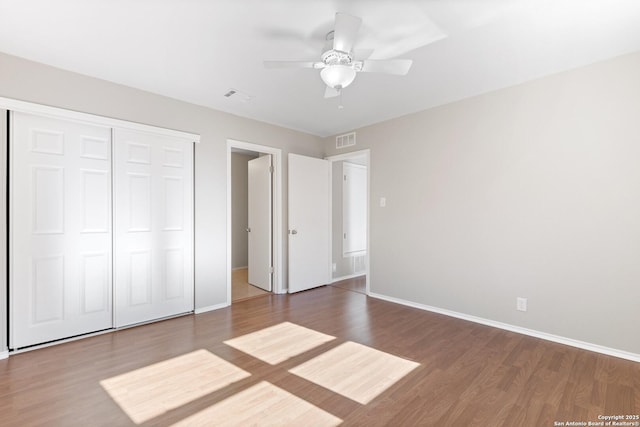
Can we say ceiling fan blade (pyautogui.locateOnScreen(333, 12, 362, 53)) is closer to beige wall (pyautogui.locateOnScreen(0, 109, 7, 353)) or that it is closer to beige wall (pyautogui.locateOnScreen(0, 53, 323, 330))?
beige wall (pyautogui.locateOnScreen(0, 53, 323, 330))

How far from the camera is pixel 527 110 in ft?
9.45

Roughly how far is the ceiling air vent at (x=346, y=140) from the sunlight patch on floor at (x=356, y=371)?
119 inches

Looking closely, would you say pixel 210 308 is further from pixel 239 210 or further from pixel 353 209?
pixel 239 210

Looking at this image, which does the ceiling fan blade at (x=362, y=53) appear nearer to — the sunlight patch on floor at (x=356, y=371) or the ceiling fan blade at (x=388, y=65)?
the ceiling fan blade at (x=388, y=65)

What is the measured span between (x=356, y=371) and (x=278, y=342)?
83 centimetres

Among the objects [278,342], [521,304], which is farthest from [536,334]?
[278,342]

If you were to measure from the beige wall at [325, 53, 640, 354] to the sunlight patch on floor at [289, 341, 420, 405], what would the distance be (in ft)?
4.77

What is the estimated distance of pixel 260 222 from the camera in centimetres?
459

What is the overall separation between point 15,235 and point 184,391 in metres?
1.97

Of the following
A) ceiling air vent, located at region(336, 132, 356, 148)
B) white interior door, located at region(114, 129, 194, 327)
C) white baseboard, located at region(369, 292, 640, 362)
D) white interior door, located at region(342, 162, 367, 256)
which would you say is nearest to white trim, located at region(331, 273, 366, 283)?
white interior door, located at region(342, 162, 367, 256)

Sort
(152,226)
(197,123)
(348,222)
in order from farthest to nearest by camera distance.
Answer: (348,222) < (197,123) < (152,226)

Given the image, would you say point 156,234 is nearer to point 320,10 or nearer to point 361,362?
point 361,362

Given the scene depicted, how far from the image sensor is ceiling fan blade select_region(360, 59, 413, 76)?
2027 mm

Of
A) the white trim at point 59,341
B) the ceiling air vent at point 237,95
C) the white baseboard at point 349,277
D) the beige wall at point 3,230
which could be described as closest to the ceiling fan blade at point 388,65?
the ceiling air vent at point 237,95
